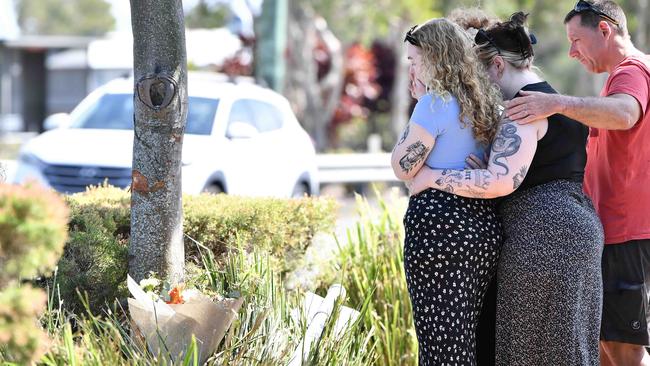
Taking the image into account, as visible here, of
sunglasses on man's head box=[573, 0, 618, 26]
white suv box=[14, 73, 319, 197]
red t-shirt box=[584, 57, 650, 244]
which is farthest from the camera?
white suv box=[14, 73, 319, 197]

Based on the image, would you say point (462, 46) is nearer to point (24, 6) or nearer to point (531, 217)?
point (531, 217)

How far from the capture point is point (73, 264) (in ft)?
14.5

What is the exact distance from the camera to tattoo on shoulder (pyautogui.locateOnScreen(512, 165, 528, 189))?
390cm

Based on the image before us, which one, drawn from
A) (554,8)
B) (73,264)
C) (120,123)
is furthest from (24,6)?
(73,264)

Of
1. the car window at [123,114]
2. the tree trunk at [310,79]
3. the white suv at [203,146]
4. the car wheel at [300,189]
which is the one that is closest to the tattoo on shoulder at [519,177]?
the white suv at [203,146]

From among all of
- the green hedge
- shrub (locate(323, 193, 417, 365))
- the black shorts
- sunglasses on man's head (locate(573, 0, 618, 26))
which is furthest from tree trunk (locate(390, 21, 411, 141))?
the black shorts

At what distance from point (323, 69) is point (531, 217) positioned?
23690mm

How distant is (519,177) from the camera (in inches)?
154

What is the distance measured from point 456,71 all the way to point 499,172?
45 centimetres

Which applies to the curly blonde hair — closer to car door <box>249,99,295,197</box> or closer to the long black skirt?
Result: the long black skirt

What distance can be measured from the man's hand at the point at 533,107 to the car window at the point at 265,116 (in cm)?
745

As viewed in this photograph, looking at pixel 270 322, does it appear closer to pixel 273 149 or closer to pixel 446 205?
pixel 446 205

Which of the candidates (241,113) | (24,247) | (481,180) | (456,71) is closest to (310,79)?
(241,113)

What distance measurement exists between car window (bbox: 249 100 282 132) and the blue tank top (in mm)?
7371
